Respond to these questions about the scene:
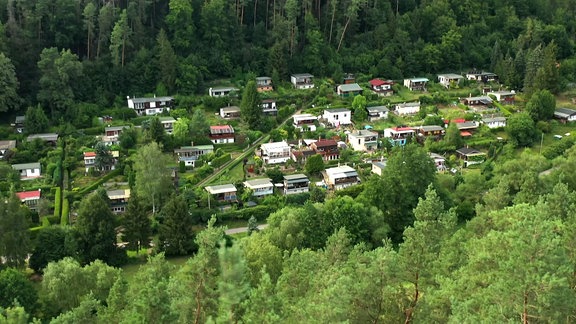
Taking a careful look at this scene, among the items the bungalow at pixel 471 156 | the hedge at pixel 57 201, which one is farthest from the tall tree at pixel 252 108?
the hedge at pixel 57 201

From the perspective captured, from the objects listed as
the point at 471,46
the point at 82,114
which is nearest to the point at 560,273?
the point at 82,114

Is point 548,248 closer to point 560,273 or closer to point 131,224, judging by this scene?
point 560,273

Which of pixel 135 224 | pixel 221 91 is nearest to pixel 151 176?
pixel 135 224

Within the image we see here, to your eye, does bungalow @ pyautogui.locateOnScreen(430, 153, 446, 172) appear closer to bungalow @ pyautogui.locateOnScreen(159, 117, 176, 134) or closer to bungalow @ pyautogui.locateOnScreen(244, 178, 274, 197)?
bungalow @ pyautogui.locateOnScreen(244, 178, 274, 197)

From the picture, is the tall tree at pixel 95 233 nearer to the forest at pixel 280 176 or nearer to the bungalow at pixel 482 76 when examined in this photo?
the forest at pixel 280 176

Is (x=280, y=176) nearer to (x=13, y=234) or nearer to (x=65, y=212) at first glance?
(x=65, y=212)

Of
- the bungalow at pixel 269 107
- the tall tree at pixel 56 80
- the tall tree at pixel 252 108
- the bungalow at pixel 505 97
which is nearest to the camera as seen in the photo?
the tall tree at pixel 56 80
